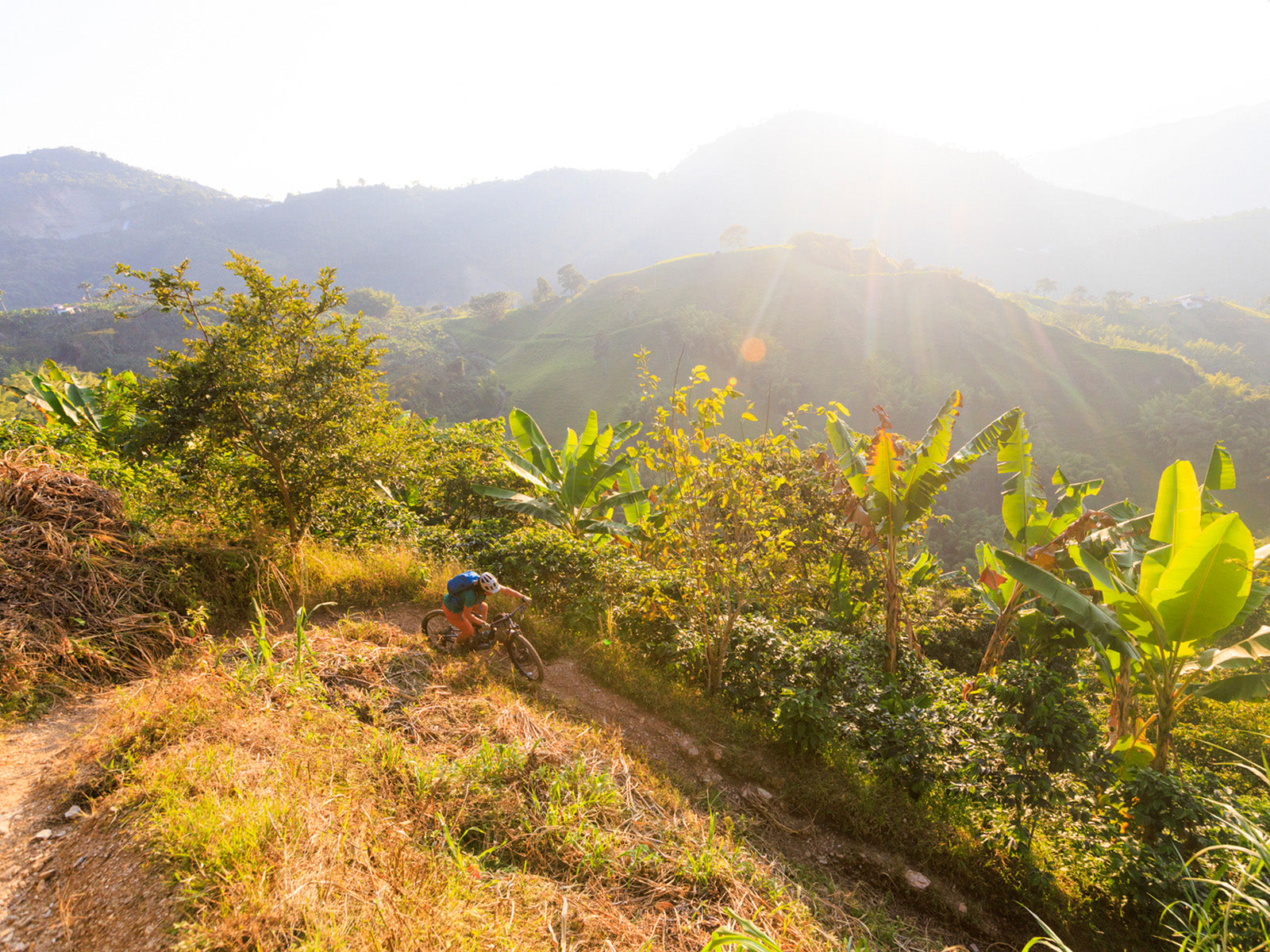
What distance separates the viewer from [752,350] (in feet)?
188

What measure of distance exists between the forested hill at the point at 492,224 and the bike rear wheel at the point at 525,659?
165 metres

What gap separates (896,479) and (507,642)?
4.77 m

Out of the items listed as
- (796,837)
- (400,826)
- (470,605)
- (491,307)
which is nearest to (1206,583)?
(796,837)

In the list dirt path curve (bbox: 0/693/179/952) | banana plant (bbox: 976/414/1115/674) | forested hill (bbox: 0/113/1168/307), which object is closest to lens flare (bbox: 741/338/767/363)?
banana plant (bbox: 976/414/1115/674)

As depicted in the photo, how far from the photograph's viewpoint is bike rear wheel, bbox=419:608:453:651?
5273 mm

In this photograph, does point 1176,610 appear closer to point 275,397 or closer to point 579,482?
point 579,482

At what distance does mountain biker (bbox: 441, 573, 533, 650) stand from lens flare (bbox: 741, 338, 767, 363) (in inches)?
2139

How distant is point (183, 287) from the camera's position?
496 cm

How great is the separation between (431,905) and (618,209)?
221 metres

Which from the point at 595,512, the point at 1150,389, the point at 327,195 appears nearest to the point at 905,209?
the point at 1150,389

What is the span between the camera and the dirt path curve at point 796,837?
374 centimetres

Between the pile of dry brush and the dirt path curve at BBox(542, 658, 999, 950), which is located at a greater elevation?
the pile of dry brush

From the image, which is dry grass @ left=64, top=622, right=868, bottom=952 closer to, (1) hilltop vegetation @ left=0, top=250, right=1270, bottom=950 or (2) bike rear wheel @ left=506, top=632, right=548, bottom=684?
(1) hilltop vegetation @ left=0, top=250, right=1270, bottom=950

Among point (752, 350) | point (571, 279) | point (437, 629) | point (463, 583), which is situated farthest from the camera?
point (571, 279)
